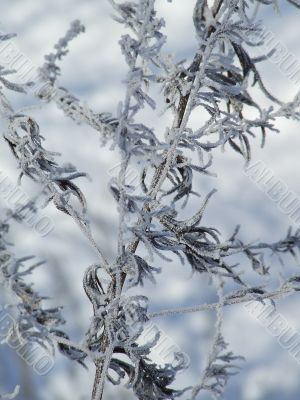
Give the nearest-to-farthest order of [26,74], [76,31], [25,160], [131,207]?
[76,31]
[131,207]
[25,160]
[26,74]

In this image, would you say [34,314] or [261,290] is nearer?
[34,314]

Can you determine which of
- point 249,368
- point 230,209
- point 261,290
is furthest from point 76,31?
point 249,368

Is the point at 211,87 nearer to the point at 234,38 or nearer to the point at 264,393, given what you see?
the point at 234,38

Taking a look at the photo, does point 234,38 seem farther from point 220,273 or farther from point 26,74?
point 26,74

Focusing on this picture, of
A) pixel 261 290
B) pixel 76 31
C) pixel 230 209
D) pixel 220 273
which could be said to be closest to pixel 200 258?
pixel 220 273

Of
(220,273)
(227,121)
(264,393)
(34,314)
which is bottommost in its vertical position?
(34,314)

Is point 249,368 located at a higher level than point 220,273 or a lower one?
higher

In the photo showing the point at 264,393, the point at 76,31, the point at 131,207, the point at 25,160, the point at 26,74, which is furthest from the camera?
the point at 264,393
